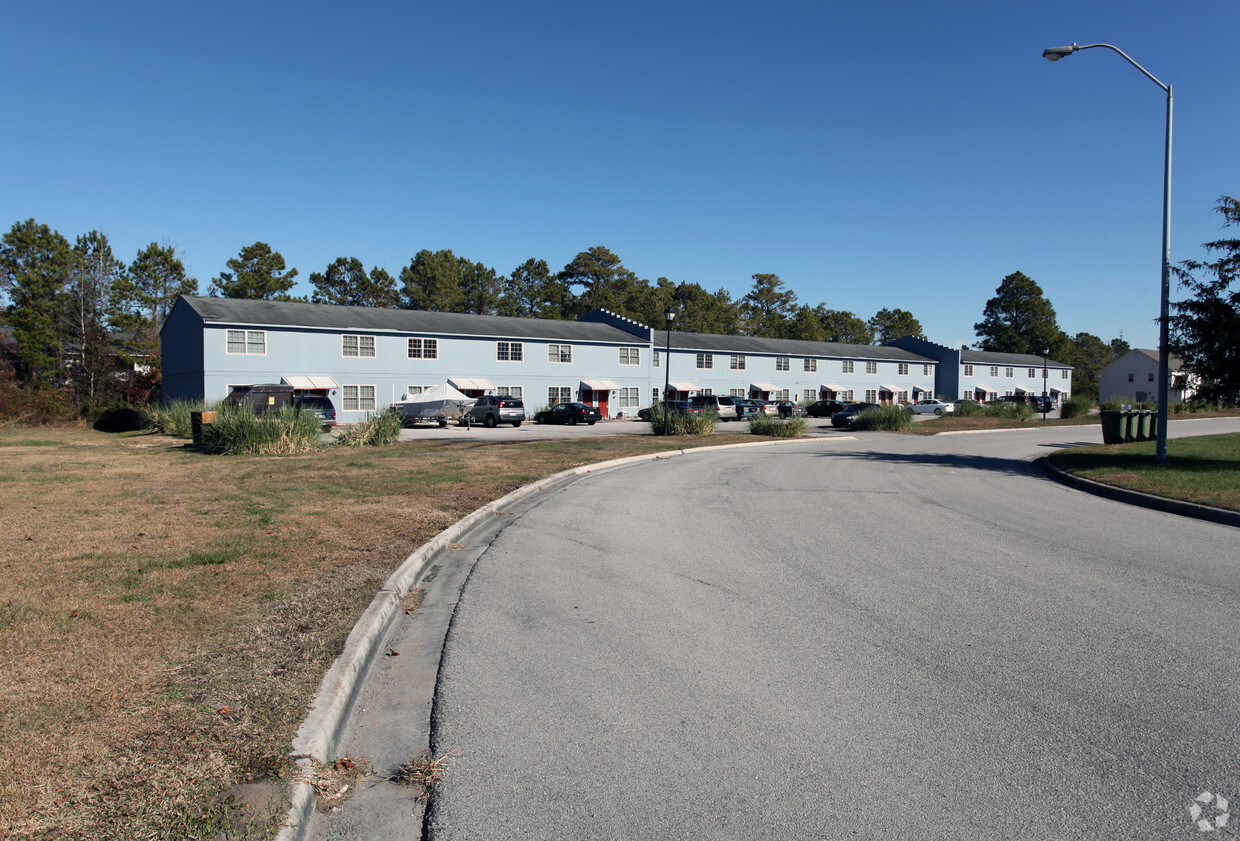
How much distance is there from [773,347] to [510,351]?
25.3 metres

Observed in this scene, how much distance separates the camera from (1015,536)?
9.49 metres

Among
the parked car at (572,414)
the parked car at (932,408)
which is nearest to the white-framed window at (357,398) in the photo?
the parked car at (572,414)

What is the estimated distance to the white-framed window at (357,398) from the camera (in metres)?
43.4

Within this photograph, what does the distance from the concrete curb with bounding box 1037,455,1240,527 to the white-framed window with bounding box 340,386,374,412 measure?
36120 mm

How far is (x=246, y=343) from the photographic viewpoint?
4041cm

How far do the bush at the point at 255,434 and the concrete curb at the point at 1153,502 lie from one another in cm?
1775

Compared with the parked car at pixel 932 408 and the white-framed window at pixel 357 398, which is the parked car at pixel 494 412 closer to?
the white-framed window at pixel 357 398

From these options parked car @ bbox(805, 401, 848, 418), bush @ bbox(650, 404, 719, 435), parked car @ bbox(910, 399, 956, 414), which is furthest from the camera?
parked car @ bbox(910, 399, 956, 414)

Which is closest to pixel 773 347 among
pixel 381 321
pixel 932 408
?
pixel 932 408

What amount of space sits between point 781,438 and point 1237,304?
54.6ft

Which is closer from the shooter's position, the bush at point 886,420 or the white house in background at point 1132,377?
the bush at point 886,420

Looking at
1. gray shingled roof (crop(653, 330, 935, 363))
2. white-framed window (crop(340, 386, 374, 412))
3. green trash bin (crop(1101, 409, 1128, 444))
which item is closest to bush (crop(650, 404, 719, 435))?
green trash bin (crop(1101, 409, 1128, 444))

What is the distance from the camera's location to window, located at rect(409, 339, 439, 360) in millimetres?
46031

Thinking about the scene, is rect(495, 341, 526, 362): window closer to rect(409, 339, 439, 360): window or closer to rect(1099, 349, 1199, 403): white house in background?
rect(409, 339, 439, 360): window
